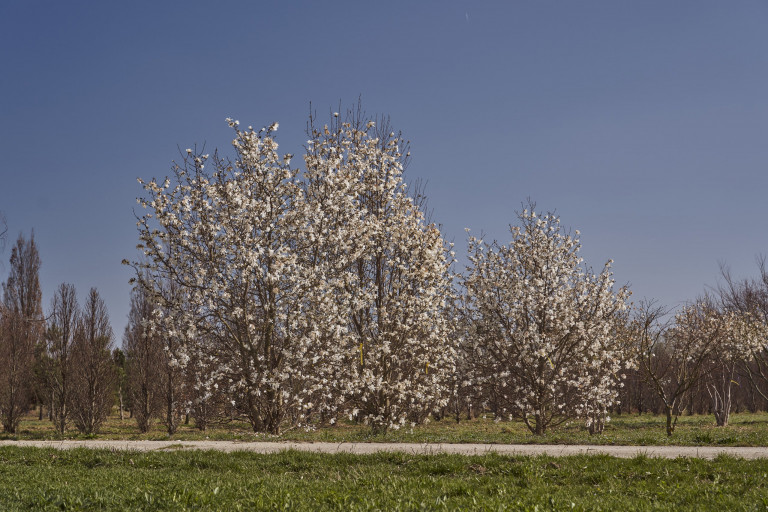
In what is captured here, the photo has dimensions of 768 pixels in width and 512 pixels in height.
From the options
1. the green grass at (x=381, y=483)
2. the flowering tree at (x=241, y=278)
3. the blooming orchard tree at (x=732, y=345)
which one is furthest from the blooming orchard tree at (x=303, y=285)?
the blooming orchard tree at (x=732, y=345)

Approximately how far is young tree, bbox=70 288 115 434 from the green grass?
1712 cm

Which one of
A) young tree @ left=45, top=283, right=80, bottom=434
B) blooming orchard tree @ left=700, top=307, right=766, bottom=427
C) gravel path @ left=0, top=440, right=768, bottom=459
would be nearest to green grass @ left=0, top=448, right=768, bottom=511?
gravel path @ left=0, top=440, right=768, bottom=459

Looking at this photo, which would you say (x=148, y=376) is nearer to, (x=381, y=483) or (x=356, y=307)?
(x=356, y=307)

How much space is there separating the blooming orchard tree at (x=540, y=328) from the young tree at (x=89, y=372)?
1866cm

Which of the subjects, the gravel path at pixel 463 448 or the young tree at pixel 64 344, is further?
the young tree at pixel 64 344

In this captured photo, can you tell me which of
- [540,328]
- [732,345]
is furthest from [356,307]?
[732,345]

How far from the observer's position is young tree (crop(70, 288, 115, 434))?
1128 inches

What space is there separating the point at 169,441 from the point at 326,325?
19.8ft

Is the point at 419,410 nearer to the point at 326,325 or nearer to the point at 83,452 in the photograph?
the point at 326,325

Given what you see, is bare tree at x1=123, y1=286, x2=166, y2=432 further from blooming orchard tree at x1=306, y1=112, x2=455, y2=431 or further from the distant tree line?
blooming orchard tree at x1=306, y1=112, x2=455, y2=431

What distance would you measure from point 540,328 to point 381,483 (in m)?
14.6

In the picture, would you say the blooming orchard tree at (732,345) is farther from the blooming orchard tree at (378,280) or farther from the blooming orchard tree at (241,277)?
the blooming orchard tree at (241,277)

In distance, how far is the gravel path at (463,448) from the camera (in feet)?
41.1

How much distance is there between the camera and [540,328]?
74.4 feet
